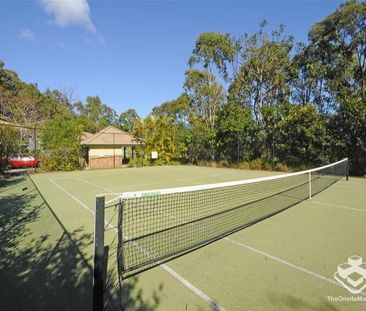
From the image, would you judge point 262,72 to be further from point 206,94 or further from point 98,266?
point 98,266

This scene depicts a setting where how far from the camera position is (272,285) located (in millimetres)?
3619

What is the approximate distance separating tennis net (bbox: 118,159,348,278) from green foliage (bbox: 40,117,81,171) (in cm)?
1381

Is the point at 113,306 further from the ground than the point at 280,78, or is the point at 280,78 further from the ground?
the point at 280,78

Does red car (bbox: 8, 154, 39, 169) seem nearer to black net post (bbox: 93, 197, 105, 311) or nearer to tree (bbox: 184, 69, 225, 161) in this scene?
tree (bbox: 184, 69, 225, 161)

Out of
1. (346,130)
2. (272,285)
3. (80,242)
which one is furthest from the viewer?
(346,130)

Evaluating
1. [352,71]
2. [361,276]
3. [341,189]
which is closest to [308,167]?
[341,189]

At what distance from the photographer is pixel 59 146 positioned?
20.1 metres

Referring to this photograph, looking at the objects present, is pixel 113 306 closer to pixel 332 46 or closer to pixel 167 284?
pixel 167 284

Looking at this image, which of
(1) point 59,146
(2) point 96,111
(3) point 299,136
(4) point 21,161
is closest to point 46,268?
(3) point 299,136

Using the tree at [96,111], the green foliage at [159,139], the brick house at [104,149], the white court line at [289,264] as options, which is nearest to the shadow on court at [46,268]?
the white court line at [289,264]

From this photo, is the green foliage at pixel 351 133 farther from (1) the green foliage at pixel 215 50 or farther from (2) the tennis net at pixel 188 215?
(1) the green foliage at pixel 215 50

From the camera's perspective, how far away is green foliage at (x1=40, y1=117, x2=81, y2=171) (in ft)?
65.1

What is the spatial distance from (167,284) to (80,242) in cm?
240

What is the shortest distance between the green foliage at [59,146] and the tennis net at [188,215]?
13.8 metres
